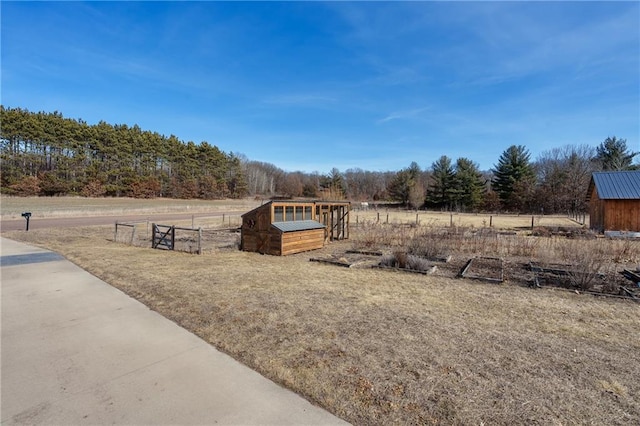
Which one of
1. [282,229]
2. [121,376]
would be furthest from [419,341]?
[282,229]

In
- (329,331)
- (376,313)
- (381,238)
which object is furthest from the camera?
(381,238)

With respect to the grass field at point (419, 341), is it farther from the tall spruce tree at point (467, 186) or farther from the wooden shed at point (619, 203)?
the tall spruce tree at point (467, 186)

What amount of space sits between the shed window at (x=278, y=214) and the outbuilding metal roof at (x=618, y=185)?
18553 mm

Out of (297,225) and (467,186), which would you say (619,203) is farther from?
(467,186)

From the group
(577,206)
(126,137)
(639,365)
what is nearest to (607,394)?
(639,365)

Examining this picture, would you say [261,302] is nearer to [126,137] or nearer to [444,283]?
[444,283]

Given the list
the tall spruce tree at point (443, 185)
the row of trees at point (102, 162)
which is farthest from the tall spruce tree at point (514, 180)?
the row of trees at point (102, 162)

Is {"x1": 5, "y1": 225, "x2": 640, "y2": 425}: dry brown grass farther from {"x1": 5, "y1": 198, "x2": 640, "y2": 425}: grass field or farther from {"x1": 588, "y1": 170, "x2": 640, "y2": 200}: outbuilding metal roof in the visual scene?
{"x1": 588, "y1": 170, "x2": 640, "y2": 200}: outbuilding metal roof

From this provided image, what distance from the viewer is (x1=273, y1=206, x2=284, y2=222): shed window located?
12516 mm

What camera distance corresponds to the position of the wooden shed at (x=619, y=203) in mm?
18516

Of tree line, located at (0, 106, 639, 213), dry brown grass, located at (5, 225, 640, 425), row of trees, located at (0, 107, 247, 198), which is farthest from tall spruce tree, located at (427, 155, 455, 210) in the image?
dry brown grass, located at (5, 225, 640, 425)

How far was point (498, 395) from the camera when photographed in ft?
10.2

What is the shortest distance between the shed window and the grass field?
4292mm

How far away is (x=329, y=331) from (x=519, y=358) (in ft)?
7.68
